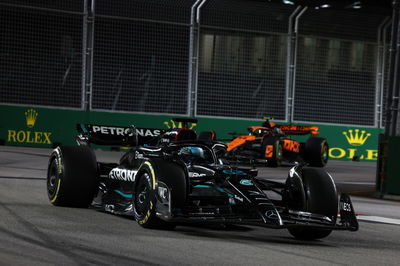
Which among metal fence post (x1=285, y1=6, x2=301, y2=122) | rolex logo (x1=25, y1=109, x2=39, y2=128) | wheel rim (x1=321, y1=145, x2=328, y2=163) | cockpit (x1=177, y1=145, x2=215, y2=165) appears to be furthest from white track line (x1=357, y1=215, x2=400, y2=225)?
metal fence post (x1=285, y1=6, x2=301, y2=122)

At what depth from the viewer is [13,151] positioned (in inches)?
769

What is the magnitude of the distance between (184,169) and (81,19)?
49.7 ft

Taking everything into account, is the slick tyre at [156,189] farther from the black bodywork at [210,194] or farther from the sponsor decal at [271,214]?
the sponsor decal at [271,214]

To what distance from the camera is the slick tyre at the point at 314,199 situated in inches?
298

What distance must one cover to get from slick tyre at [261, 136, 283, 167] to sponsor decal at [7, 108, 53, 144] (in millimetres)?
6310

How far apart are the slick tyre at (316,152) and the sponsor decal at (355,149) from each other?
13.4ft

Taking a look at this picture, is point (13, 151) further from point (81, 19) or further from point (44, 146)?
point (81, 19)

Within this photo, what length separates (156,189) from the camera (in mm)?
7352

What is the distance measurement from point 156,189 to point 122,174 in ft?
5.21

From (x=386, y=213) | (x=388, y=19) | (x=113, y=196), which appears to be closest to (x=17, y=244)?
(x=113, y=196)

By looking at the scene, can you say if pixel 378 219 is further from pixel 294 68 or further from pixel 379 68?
pixel 379 68

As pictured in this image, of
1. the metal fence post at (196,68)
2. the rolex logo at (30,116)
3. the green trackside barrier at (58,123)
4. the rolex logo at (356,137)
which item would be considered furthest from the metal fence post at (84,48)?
the rolex logo at (356,137)

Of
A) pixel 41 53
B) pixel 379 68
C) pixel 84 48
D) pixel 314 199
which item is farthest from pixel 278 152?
pixel 314 199

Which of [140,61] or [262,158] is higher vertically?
[140,61]
